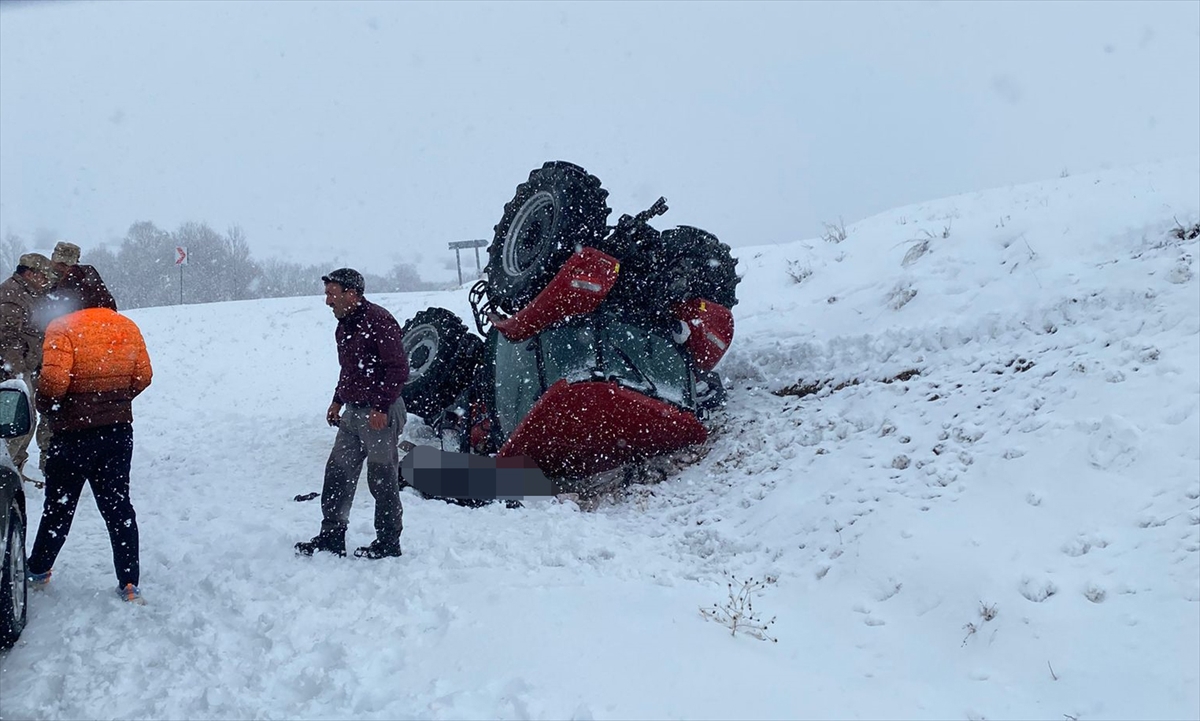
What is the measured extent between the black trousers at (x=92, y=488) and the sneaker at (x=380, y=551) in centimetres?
127

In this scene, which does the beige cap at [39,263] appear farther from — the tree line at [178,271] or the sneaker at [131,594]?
the tree line at [178,271]

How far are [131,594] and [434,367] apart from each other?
5.63 meters

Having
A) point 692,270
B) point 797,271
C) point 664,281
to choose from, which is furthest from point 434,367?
point 797,271

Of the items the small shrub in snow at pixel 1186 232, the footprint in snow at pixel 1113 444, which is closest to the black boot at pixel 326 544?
the footprint in snow at pixel 1113 444

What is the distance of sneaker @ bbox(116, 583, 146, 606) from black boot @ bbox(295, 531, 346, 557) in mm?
921

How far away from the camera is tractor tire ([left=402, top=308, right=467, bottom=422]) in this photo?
1006cm

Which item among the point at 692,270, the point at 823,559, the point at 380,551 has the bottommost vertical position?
the point at 823,559

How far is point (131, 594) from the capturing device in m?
4.67

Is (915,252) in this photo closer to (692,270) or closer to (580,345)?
(692,270)

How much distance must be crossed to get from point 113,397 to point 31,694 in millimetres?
1670

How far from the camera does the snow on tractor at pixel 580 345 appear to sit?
24.5ft

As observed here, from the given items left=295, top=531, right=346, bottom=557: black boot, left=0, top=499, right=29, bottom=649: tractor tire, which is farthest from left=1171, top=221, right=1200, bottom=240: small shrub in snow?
left=0, top=499, right=29, bottom=649: tractor tire

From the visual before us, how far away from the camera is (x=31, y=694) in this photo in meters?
3.67

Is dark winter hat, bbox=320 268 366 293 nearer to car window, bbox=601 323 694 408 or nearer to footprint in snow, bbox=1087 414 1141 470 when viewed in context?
car window, bbox=601 323 694 408
